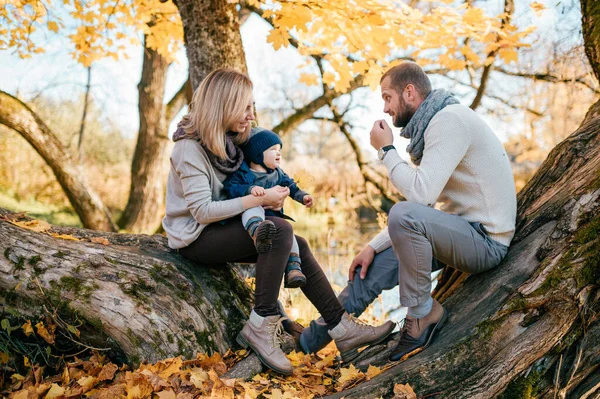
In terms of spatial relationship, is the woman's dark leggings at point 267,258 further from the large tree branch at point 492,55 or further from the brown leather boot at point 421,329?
the large tree branch at point 492,55

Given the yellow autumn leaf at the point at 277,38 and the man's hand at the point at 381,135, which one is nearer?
the man's hand at the point at 381,135

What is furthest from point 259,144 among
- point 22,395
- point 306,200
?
point 22,395

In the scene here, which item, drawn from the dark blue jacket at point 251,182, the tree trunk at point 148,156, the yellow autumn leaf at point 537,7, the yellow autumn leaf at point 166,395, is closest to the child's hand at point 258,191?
the dark blue jacket at point 251,182

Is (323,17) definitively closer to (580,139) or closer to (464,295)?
(580,139)

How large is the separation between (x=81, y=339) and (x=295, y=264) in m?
1.09

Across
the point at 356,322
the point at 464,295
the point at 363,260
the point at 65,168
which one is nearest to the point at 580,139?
the point at 464,295

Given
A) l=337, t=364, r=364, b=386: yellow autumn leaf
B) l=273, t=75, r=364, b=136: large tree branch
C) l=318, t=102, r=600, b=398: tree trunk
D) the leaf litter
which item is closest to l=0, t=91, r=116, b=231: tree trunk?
l=273, t=75, r=364, b=136: large tree branch

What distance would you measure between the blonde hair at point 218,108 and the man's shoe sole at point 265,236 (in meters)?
0.49

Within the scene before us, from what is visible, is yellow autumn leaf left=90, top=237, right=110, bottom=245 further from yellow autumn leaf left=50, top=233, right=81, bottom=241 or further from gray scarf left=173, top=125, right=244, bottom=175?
gray scarf left=173, top=125, right=244, bottom=175

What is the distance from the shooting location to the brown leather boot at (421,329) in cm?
251

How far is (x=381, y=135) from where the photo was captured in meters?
2.67

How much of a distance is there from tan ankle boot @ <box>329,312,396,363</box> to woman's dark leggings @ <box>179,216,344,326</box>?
0.16 feet

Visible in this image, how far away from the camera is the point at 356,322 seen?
9.15 ft

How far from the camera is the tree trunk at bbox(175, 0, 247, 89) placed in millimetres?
3852
